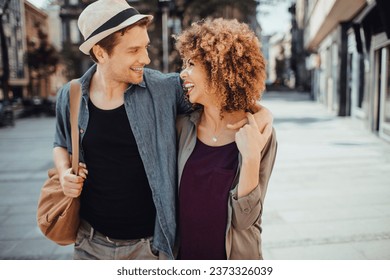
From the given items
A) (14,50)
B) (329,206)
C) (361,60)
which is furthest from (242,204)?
(361,60)

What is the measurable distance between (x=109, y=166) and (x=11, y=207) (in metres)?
3.17

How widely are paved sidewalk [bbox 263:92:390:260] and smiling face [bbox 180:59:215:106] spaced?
34.4 inches

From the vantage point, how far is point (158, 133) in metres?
1.60

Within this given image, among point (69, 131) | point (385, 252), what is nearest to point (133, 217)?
point (69, 131)

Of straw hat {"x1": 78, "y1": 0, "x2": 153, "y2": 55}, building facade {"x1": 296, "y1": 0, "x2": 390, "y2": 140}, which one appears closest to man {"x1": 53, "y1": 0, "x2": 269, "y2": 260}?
straw hat {"x1": 78, "y1": 0, "x2": 153, "y2": 55}

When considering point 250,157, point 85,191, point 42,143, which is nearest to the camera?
point 250,157

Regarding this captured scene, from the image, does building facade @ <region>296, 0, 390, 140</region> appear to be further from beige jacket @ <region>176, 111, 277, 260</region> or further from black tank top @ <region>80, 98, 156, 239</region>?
black tank top @ <region>80, 98, 156, 239</region>

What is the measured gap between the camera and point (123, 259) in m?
1.67

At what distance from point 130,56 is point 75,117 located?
31cm

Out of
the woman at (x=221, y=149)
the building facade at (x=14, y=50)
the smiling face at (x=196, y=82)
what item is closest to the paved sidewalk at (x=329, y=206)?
the woman at (x=221, y=149)

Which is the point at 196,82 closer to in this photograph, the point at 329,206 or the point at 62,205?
the point at 62,205

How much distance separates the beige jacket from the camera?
4.78 ft

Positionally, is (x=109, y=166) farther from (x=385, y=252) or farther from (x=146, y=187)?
(x=385, y=252)

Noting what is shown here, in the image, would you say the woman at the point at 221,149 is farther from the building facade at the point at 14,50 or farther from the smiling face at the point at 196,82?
the building facade at the point at 14,50
